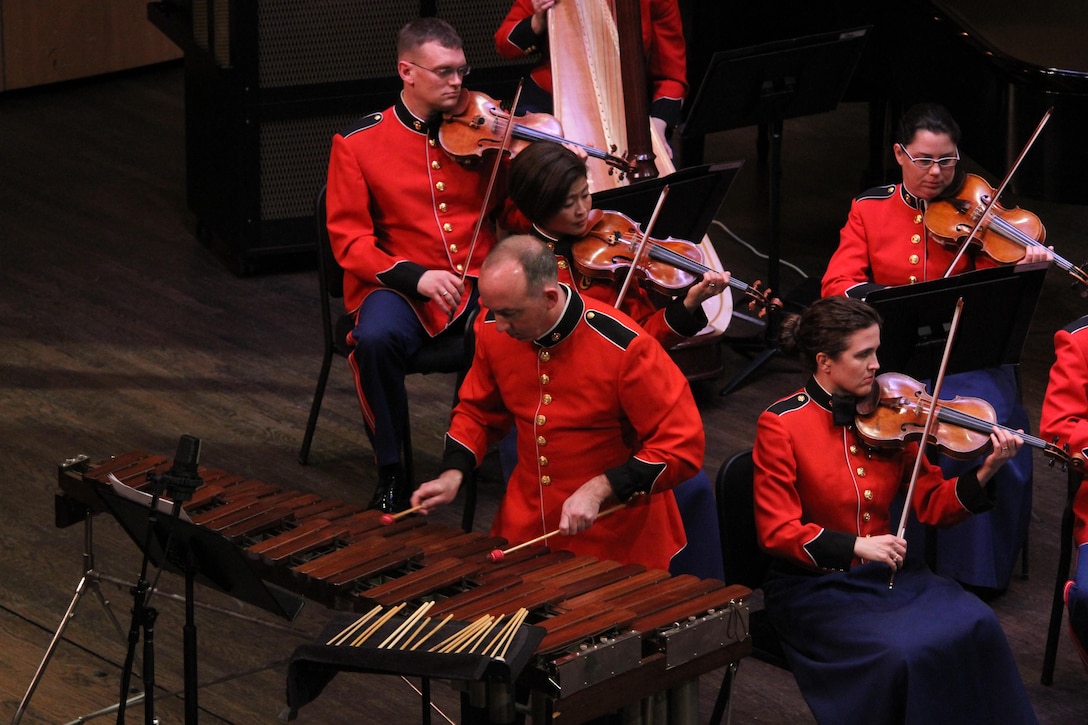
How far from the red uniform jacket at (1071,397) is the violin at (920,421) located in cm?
25

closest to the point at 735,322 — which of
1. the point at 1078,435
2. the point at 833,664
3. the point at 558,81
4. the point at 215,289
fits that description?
the point at 558,81

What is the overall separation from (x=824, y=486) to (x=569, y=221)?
98 centimetres

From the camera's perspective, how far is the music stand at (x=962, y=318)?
3.97 metres

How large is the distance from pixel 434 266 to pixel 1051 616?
198 cm

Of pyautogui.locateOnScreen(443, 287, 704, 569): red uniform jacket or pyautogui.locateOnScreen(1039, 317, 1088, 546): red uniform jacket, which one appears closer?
pyautogui.locateOnScreen(443, 287, 704, 569): red uniform jacket

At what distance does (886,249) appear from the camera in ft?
15.5

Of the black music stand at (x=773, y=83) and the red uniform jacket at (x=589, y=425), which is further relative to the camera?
the black music stand at (x=773, y=83)

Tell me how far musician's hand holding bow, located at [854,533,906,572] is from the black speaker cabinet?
379 centimetres

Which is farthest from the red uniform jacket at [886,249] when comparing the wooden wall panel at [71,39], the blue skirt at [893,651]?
the wooden wall panel at [71,39]

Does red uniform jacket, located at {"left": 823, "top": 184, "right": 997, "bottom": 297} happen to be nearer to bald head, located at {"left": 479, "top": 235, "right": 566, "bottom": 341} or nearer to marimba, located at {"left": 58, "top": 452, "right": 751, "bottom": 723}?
bald head, located at {"left": 479, "top": 235, "right": 566, "bottom": 341}

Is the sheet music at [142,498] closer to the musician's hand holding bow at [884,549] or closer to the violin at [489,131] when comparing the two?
the musician's hand holding bow at [884,549]

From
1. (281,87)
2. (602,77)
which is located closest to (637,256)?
(602,77)

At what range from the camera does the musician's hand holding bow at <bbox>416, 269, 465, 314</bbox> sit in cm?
461

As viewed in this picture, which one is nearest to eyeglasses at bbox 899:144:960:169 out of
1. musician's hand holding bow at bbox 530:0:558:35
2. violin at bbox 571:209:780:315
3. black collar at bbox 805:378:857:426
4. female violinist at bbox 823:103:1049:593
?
female violinist at bbox 823:103:1049:593
